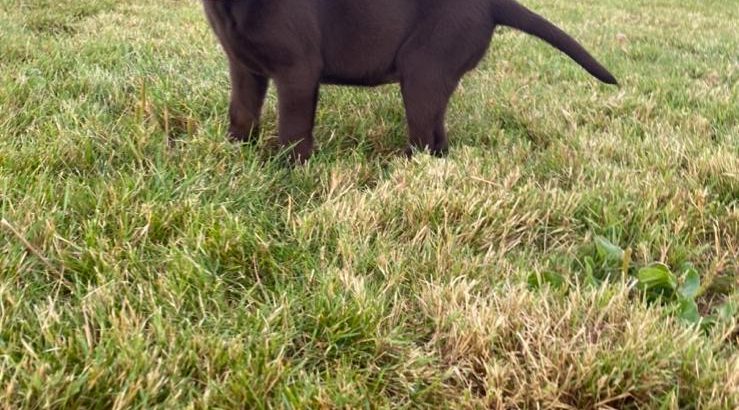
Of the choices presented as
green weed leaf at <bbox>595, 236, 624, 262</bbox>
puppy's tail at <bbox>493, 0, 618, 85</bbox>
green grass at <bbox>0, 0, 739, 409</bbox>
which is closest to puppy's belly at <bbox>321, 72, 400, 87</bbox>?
green grass at <bbox>0, 0, 739, 409</bbox>

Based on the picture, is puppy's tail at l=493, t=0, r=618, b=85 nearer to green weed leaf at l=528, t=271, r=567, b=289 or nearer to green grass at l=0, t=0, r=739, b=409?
green grass at l=0, t=0, r=739, b=409

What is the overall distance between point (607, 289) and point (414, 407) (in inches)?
20.0

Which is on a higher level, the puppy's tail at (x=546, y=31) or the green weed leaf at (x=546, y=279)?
the puppy's tail at (x=546, y=31)

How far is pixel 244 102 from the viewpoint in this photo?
240 centimetres

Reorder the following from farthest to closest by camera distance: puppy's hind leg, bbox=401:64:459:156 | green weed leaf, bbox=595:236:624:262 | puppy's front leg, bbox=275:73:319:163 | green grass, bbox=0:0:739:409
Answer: puppy's hind leg, bbox=401:64:459:156 < puppy's front leg, bbox=275:73:319:163 < green weed leaf, bbox=595:236:624:262 < green grass, bbox=0:0:739:409

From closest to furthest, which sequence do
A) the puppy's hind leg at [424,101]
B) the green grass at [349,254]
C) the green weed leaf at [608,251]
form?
the green grass at [349,254] → the green weed leaf at [608,251] → the puppy's hind leg at [424,101]

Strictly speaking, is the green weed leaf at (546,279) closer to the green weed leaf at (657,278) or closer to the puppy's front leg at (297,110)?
the green weed leaf at (657,278)

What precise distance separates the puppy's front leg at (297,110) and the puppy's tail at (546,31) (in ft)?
2.49

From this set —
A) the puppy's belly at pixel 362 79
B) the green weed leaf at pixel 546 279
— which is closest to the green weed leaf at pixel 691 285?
the green weed leaf at pixel 546 279

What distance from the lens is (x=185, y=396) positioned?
1.05 metres

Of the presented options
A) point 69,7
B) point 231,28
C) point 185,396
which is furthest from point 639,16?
point 185,396

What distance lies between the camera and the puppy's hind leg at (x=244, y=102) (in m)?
2.39

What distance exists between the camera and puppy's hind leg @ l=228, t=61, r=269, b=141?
2.39 meters

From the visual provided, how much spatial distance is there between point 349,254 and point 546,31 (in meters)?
1.36
